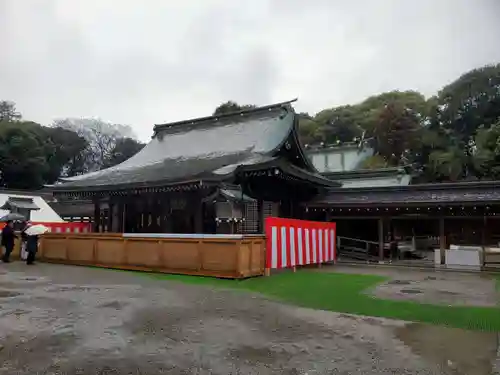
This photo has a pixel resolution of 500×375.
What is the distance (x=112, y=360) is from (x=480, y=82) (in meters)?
40.0

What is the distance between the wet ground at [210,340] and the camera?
3.90 m

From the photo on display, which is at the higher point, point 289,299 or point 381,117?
point 381,117

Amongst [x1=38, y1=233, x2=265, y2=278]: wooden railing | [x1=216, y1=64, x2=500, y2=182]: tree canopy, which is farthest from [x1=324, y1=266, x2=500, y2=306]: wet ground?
[x1=216, y1=64, x2=500, y2=182]: tree canopy

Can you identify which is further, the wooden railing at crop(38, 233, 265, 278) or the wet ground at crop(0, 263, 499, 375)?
the wooden railing at crop(38, 233, 265, 278)

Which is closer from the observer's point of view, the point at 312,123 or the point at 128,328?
the point at 128,328

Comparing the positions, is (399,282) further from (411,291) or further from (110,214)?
(110,214)

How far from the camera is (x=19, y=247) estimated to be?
15.4m

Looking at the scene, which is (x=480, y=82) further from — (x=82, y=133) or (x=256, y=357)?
(x=82, y=133)

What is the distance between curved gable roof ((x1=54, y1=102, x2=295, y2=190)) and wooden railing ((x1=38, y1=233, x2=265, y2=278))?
2.96 m

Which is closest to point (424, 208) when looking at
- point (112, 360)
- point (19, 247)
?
point (112, 360)

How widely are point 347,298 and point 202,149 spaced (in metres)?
13.3

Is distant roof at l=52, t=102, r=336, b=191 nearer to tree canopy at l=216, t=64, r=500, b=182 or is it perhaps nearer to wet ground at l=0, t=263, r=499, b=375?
wet ground at l=0, t=263, r=499, b=375

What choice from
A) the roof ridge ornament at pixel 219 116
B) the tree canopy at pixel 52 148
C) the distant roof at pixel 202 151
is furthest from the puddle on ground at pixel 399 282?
the tree canopy at pixel 52 148

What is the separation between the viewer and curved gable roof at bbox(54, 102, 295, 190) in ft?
51.6
